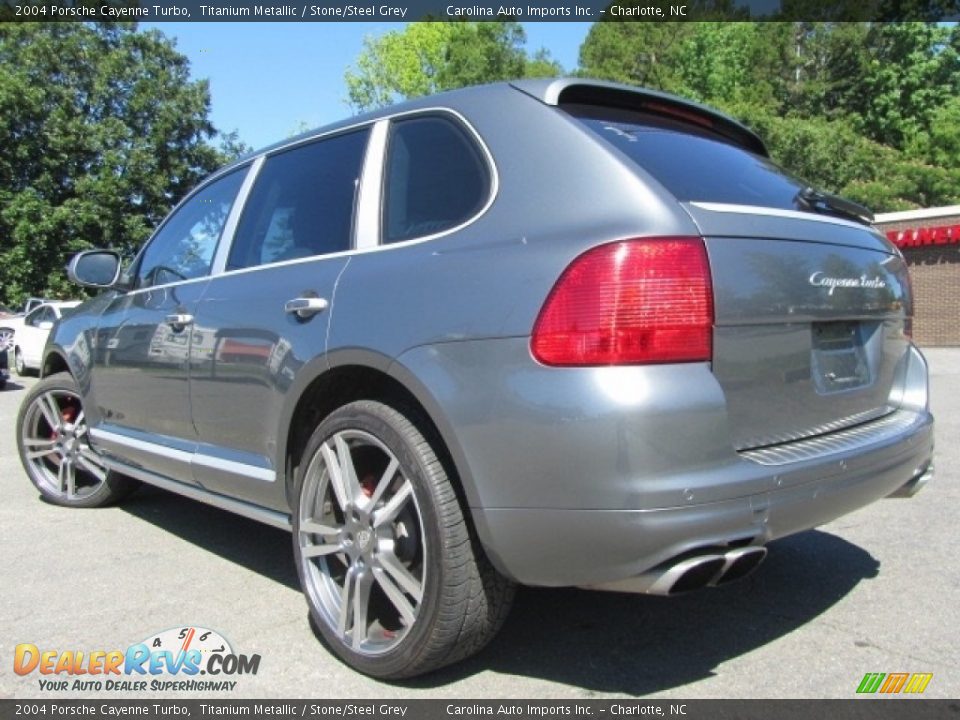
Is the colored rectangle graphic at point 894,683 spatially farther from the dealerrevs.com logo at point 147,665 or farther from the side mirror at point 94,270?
the side mirror at point 94,270

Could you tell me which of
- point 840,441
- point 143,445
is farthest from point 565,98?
point 143,445

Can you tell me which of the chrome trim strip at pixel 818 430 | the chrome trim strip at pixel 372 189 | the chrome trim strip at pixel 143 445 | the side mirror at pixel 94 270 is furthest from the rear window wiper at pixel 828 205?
the side mirror at pixel 94 270

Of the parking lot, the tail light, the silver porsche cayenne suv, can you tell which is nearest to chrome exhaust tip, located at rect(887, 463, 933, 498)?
the silver porsche cayenne suv

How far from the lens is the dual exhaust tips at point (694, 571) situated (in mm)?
2176

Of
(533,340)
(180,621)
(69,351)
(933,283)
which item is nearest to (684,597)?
(533,340)

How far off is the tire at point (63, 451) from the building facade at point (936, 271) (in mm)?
19070

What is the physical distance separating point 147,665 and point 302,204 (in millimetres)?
1814

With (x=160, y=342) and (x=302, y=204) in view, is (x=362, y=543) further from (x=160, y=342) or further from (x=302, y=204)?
(x=160, y=342)

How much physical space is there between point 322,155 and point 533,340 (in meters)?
1.60

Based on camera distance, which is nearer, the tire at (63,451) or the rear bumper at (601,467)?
the rear bumper at (601,467)

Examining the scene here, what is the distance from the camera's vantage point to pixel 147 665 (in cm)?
288

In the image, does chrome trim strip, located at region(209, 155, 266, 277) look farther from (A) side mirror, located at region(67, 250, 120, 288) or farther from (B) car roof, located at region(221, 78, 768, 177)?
(A) side mirror, located at region(67, 250, 120, 288)

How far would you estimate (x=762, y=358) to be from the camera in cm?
235

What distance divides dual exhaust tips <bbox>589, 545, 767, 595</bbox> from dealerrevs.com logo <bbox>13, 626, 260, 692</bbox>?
1394mm
